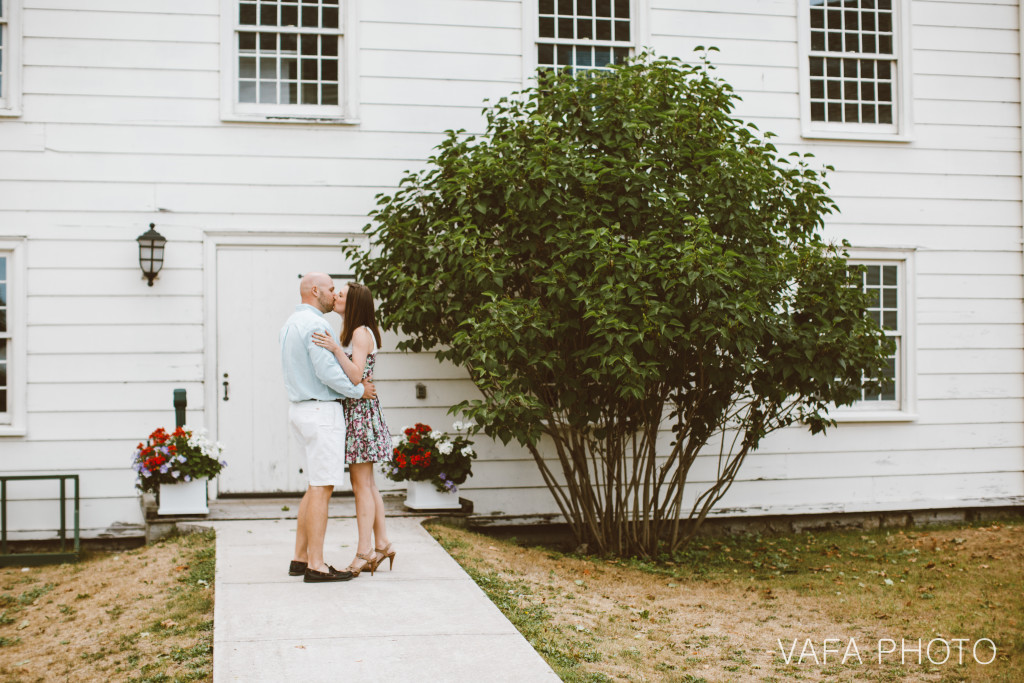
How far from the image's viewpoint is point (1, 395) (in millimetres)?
8711

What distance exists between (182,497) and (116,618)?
1.93m

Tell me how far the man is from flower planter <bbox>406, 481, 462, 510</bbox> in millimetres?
2274

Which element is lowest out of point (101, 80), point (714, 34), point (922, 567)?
point (922, 567)

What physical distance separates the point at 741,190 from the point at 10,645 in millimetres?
5954

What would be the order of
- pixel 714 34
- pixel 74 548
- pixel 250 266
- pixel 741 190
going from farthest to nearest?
pixel 714 34
pixel 250 266
pixel 74 548
pixel 741 190

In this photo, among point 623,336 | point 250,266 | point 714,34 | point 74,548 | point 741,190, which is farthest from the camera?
point 714,34

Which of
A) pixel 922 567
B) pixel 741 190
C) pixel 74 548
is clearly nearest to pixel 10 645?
pixel 74 548

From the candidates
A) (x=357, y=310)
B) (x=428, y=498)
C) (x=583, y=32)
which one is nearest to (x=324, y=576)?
(x=357, y=310)

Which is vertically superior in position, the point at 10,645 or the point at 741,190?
the point at 741,190

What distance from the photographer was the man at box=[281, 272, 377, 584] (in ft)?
19.1

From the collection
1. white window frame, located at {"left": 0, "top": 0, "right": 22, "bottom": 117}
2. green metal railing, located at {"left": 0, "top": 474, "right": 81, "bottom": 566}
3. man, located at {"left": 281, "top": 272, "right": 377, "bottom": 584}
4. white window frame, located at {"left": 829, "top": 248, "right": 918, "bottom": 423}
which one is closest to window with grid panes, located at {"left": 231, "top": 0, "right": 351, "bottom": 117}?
white window frame, located at {"left": 0, "top": 0, "right": 22, "bottom": 117}

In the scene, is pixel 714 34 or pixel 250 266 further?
pixel 714 34

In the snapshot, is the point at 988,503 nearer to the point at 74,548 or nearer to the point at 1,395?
the point at 74,548

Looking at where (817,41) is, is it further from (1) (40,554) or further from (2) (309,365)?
(1) (40,554)
